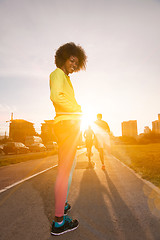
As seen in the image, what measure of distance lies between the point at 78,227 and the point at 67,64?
2205 mm

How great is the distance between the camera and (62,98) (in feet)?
7.63

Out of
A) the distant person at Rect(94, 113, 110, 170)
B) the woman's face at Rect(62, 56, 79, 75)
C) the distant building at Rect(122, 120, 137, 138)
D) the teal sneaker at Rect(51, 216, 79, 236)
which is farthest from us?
the distant building at Rect(122, 120, 137, 138)

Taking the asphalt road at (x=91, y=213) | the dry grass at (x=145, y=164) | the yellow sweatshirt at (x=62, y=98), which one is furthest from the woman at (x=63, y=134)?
the dry grass at (x=145, y=164)

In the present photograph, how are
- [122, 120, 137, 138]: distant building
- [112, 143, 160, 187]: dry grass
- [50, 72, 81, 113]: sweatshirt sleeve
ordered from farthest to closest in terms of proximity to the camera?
[122, 120, 137, 138]: distant building → [112, 143, 160, 187]: dry grass → [50, 72, 81, 113]: sweatshirt sleeve

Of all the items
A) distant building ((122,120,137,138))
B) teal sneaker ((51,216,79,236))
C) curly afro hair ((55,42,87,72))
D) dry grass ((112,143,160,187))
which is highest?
distant building ((122,120,137,138))

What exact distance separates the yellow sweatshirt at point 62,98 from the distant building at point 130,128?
14034cm

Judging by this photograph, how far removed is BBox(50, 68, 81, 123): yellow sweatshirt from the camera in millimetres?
2322

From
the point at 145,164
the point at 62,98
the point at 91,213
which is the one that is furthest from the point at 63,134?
the point at 145,164

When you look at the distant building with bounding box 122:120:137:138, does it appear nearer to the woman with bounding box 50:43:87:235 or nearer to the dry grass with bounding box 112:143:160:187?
the dry grass with bounding box 112:143:160:187

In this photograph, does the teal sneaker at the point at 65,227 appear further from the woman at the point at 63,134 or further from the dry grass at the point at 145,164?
the dry grass at the point at 145,164

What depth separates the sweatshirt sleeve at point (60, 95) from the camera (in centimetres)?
232

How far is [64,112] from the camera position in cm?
238

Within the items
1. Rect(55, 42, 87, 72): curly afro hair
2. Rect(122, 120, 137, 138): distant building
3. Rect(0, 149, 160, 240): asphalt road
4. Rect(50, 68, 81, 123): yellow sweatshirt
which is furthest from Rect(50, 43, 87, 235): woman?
Rect(122, 120, 137, 138): distant building

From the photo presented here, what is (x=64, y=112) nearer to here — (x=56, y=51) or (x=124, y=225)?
(x=56, y=51)
